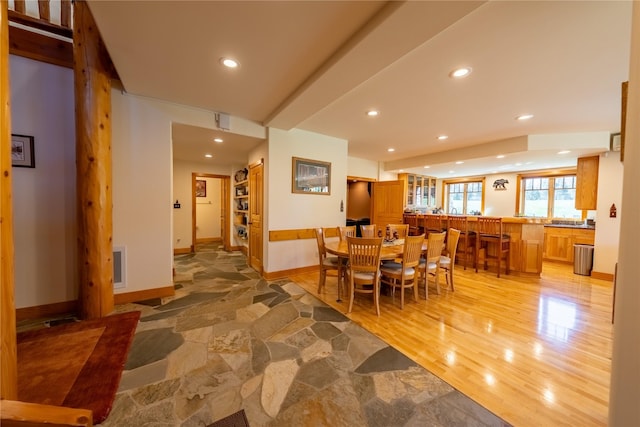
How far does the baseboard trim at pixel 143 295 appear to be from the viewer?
9.42 ft

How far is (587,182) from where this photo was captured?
172 inches

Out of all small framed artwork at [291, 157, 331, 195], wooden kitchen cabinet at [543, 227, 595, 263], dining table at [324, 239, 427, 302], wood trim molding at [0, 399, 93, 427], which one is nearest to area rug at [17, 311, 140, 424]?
wood trim molding at [0, 399, 93, 427]

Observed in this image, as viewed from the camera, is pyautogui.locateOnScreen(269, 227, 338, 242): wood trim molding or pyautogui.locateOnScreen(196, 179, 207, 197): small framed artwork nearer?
pyautogui.locateOnScreen(269, 227, 338, 242): wood trim molding

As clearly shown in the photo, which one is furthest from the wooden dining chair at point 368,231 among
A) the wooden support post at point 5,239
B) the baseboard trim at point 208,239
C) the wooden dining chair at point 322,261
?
the baseboard trim at point 208,239

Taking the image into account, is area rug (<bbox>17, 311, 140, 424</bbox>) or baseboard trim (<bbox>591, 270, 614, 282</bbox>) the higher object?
baseboard trim (<bbox>591, 270, 614, 282</bbox>)

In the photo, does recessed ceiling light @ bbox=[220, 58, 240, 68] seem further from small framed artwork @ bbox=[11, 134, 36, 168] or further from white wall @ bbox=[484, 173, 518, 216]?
white wall @ bbox=[484, 173, 518, 216]

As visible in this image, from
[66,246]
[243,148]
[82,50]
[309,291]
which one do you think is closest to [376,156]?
[243,148]

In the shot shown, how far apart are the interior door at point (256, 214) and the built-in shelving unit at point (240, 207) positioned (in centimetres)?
94

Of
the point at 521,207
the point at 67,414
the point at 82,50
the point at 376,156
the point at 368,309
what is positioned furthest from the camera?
the point at 521,207

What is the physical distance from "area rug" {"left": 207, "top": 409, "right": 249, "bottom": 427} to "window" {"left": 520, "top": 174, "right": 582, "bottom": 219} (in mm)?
7950

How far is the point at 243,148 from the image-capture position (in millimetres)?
4453

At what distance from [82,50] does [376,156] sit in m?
5.19

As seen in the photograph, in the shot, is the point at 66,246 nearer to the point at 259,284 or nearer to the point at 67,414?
the point at 259,284

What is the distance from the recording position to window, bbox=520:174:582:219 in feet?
19.2
